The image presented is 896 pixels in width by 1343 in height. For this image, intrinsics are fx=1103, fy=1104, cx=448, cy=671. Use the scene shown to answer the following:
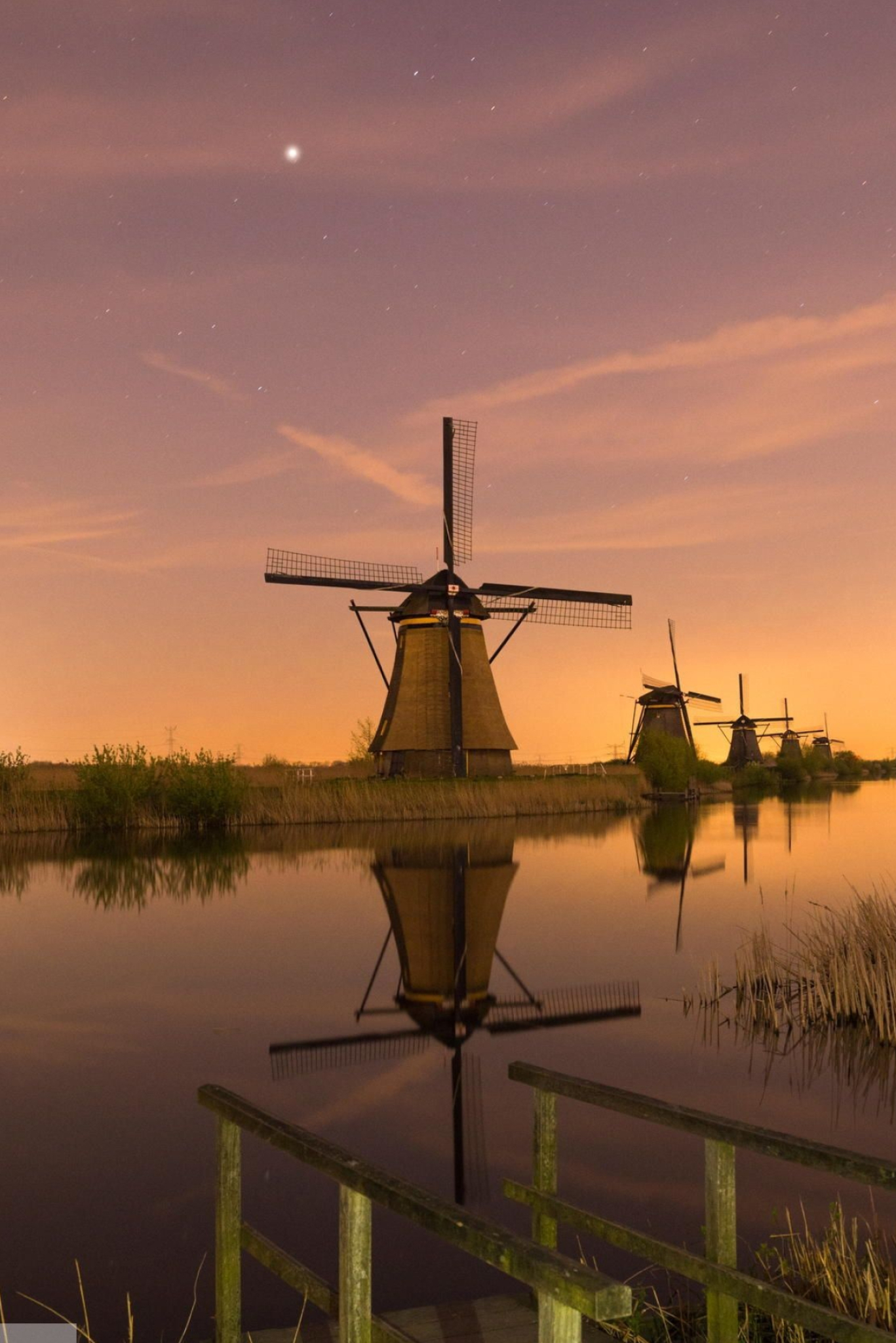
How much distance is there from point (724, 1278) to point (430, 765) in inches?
1410

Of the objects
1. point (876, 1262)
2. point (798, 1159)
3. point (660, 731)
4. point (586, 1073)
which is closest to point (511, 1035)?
point (586, 1073)

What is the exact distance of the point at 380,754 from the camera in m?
41.7

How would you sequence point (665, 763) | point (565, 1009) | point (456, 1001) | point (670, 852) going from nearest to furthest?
point (565, 1009) < point (456, 1001) < point (670, 852) < point (665, 763)

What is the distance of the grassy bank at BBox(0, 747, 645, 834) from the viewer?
32562mm

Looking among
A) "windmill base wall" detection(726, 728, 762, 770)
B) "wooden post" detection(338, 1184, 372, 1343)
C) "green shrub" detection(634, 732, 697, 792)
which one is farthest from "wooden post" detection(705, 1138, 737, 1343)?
"windmill base wall" detection(726, 728, 762, 770)

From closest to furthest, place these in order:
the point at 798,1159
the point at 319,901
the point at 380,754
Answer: the point at 798,1159, the point at 319,901, the point at 380,754

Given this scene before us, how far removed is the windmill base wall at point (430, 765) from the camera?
130ft

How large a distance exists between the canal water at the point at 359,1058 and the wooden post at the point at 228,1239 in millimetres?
891

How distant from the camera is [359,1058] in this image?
34.9ft

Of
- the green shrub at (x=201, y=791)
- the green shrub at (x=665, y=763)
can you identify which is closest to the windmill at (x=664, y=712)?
the green shrub at (x=665, y=763)

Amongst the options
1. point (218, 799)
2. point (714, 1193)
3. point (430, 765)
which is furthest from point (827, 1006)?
point (430, 765)

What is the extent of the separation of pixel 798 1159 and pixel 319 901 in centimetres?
1705

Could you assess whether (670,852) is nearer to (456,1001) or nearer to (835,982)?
(456,1001)

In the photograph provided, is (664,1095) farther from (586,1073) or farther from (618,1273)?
(618,1273)
